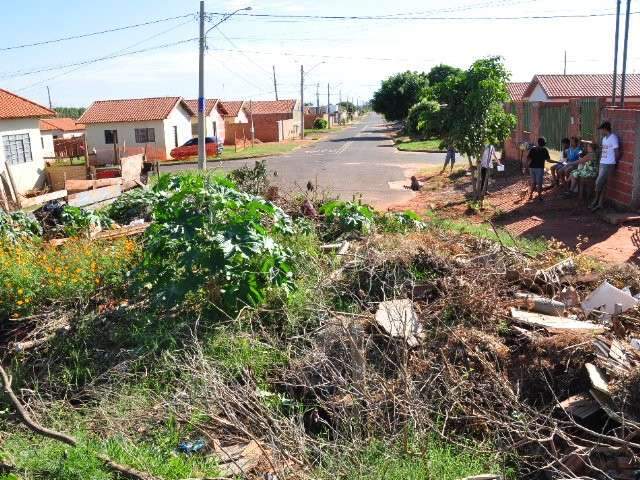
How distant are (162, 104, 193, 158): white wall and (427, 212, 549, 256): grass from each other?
28749mm

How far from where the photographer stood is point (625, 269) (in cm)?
649

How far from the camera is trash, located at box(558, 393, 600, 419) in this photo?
448 cm

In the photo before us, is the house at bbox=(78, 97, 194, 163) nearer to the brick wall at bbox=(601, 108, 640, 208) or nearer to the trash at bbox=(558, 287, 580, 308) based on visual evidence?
the brick wall at bbox=(601, 108, 640, 208)

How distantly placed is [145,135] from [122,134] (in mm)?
1514

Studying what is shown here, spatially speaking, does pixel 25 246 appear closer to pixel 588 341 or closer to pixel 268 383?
pixel 268 383

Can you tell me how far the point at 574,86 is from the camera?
32750 mm

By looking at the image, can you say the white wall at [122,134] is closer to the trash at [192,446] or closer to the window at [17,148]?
the window at [17,148]

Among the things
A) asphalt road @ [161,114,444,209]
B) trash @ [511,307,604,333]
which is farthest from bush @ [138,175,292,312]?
asphalt road @ [161,114,444,209]

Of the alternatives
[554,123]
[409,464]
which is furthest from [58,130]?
[409,464]

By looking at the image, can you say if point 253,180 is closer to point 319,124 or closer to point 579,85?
point 579,85

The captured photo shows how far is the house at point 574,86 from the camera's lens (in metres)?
31.5

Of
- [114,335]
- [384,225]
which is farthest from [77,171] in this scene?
[114,335]

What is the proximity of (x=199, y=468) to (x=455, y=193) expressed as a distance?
1407 cm

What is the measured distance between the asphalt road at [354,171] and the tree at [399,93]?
66.8ft
